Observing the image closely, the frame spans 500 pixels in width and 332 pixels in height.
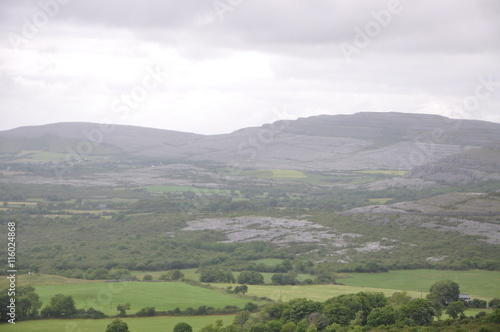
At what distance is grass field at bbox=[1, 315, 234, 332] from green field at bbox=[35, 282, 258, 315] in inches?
79.4

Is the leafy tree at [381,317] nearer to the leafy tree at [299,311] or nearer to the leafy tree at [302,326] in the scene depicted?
the leafy tree at [299,311]

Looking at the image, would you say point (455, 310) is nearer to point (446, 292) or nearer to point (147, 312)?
point (446, 292)

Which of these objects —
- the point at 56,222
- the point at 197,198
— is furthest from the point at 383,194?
the point at 56,222

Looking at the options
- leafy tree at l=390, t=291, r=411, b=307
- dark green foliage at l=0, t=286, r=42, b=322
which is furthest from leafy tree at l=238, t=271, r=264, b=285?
dark green foliage at l=0, t=286, r=42, b=322

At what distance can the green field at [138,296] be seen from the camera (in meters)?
41.7

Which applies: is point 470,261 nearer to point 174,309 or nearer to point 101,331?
point 174,309

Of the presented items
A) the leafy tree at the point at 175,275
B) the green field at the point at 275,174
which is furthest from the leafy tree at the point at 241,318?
the green field at the point at 275,174

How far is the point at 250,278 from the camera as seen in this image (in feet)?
171

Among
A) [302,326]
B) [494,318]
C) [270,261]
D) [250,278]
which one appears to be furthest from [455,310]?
[270,261]

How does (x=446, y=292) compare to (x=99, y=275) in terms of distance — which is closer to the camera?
(x=446, y=292)

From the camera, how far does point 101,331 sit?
115ft

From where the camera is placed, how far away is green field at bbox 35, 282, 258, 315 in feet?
137

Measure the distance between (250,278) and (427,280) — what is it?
14.3 m

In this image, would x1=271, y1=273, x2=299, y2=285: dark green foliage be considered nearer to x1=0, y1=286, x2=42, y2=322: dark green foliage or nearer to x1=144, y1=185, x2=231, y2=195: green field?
x1=0, y1=286, x2=42, y2=322: dark green foliage
